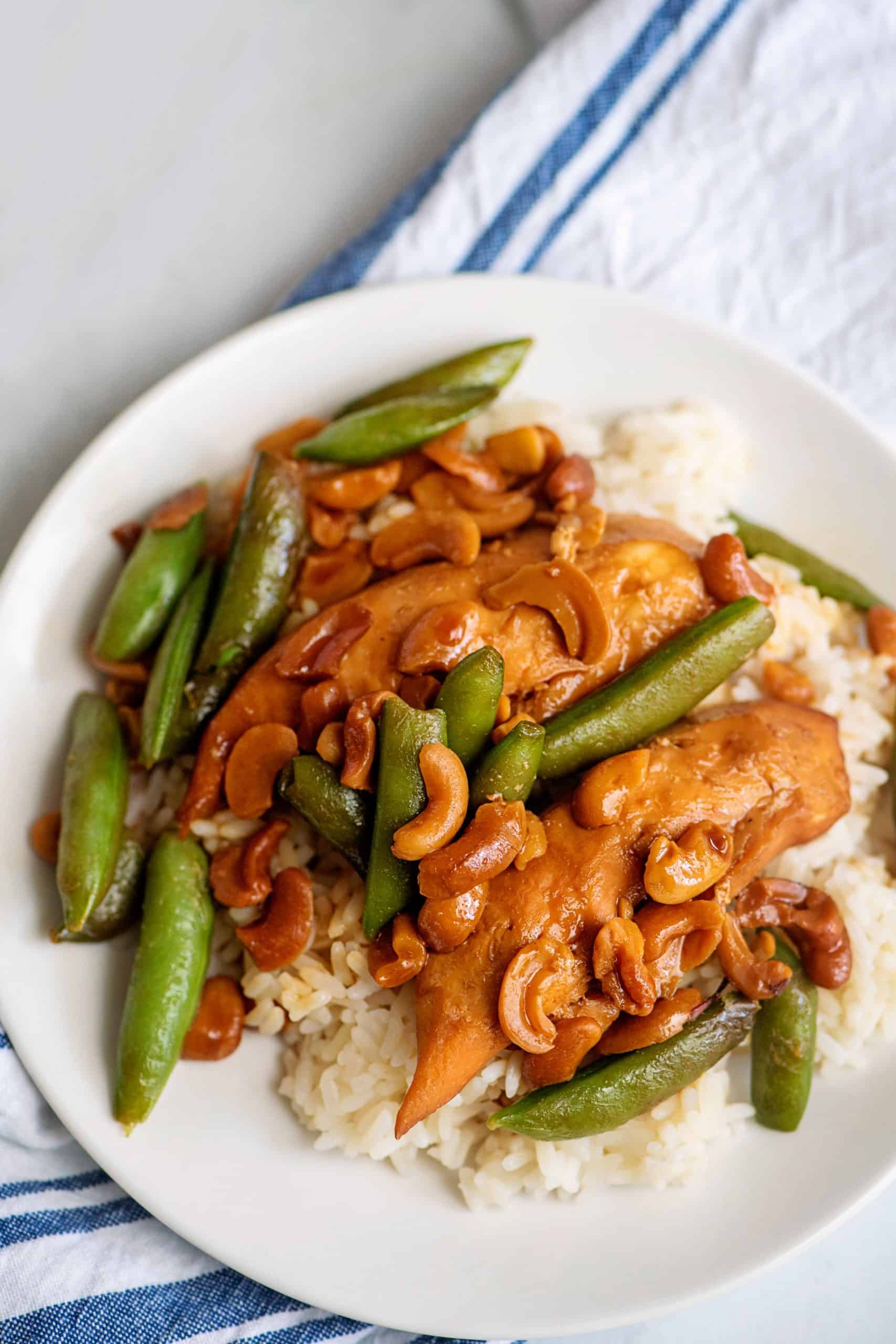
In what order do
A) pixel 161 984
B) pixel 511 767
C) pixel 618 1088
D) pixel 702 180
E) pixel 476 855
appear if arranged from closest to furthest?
pixel 476 855 → pixel 511 767 → pixel 618 1088 → pixel 161 984 → pixel 702 180

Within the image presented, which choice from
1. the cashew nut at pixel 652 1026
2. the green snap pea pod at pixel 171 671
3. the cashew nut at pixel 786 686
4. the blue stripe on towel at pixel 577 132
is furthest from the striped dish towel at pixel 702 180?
the cashew nut at pixel 652 1026

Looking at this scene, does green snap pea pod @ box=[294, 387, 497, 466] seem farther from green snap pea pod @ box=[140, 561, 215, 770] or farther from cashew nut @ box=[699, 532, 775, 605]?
cashew nut @ box=[699, 532, 775, 605]

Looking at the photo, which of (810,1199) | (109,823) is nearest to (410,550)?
(109,823)

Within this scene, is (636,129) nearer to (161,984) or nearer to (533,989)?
(533,989)

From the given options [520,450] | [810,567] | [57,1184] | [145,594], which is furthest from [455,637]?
[57,1184]

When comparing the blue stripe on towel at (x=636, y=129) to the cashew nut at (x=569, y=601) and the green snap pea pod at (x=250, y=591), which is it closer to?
the green snap pea pod at (x=250, y=591)

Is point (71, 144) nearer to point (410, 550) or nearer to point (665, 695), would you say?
point (410, 550)

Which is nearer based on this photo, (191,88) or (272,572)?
(272,572)
